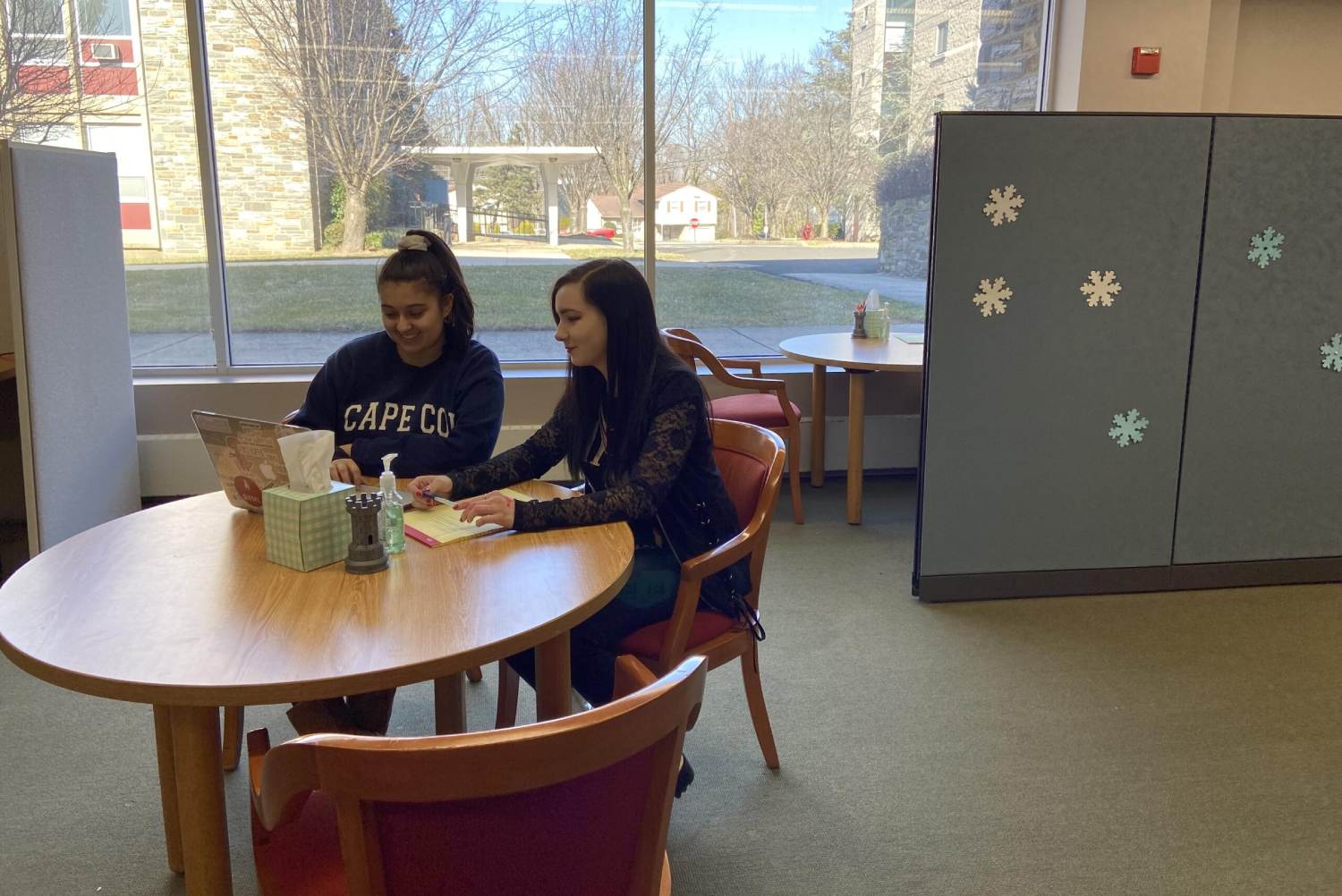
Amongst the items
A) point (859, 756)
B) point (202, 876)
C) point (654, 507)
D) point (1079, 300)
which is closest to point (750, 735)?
point (859, 756)

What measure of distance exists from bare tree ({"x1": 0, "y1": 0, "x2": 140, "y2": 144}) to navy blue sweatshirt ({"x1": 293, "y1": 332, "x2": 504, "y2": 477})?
2.70 metres

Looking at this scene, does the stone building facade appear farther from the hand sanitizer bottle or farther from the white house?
the hand sanitizer bottle

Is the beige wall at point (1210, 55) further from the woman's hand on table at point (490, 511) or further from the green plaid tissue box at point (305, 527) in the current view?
the green plaid tissue box at point (305, 527)

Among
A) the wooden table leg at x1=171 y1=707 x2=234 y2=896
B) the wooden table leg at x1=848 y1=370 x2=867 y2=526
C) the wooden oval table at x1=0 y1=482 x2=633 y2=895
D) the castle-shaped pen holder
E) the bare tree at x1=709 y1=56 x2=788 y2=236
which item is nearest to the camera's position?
the wooden oval table at x1=0 y1=482 x2=633 y2=895

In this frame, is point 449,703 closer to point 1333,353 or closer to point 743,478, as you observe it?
point 743,478

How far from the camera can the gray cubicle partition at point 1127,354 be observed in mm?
3148

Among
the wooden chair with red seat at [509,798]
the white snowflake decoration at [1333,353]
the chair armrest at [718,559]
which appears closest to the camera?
the wooden chair with red seat at [509,798]

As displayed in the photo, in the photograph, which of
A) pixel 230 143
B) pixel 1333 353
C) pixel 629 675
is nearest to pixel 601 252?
pixel 230 143

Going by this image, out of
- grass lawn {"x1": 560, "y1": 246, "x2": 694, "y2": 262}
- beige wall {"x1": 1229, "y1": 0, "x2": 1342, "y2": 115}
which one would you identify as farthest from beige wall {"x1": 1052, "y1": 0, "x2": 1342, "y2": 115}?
grass lawn {"x1": 560, "y1": 246, "x2": 694, "y2": 262}

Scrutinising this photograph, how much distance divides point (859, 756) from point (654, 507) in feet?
3.11

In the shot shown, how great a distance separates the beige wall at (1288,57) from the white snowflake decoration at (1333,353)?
196 centimetres

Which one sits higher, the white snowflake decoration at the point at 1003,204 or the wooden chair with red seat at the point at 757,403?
the white snowflake decoration at the point at 1003,204

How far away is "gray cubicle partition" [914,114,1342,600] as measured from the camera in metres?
3.15

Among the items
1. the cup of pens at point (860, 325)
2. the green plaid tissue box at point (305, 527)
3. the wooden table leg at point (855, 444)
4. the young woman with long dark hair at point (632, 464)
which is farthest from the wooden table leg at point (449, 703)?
the cup of pens at point (860, 325)
